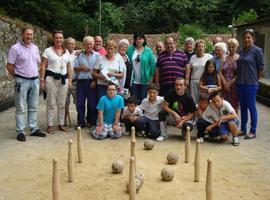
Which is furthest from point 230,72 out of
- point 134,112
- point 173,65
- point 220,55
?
point 134,112

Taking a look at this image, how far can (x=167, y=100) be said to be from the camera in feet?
29.9

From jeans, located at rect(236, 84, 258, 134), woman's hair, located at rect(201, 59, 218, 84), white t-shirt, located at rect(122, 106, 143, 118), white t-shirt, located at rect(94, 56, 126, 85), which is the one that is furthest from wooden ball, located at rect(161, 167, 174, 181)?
white t-shirt, located at rect(94, 56, 126, 85)

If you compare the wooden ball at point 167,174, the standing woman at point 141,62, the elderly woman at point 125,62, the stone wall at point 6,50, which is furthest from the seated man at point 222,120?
the stone wall at point 6,50

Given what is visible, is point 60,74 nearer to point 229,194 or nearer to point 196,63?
point 196,63

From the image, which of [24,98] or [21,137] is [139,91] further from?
[21,137]

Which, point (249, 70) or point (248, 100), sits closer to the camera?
point (249, 70)

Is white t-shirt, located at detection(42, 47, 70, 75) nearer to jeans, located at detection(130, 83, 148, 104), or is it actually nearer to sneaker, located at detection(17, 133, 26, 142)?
sneaker, located at detection(17, 133, 26, 142)

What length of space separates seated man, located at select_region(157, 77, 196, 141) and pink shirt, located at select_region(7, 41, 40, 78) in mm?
2547

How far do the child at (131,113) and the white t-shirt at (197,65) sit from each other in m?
1.37

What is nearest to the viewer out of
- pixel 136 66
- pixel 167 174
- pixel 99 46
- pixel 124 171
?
pixel 167 174

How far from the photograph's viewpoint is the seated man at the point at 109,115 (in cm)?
900

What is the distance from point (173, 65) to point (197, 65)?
48cm

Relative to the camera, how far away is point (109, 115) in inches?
359

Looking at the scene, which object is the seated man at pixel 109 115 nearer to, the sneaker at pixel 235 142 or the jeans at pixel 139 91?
the jeans at pixel 139 91
